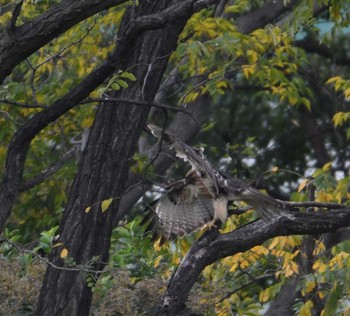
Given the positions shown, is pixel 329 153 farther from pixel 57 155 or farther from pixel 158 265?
pixel 158 265

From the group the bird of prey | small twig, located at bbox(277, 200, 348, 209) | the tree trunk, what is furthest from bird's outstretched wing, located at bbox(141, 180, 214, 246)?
small twig, located at bbox(277, 200, 348, 209)

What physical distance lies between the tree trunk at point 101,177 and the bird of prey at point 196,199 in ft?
0.89

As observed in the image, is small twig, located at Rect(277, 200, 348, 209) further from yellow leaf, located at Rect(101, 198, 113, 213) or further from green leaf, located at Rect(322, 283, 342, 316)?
yellow leaf, located at Rect(101, 198, 113, 213)

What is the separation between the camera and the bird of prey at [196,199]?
684 centimetres

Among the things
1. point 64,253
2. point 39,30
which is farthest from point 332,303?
point 39,30

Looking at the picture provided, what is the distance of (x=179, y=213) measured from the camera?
8.02m

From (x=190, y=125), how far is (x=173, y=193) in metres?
4.55

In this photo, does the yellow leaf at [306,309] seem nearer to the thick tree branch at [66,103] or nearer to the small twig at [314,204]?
the small twig at [314,204]

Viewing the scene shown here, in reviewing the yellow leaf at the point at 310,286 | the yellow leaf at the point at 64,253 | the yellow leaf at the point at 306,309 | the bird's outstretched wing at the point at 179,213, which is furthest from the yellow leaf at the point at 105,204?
the yellow leaf at the point at 306,309

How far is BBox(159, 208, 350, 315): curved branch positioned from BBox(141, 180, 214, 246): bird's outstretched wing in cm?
121

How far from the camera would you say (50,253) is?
293 inches

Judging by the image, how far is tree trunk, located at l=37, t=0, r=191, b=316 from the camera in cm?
713

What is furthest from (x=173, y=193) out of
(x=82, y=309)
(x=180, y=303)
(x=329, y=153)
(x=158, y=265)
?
(x=329, y=153)

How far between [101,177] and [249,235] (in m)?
1.23
